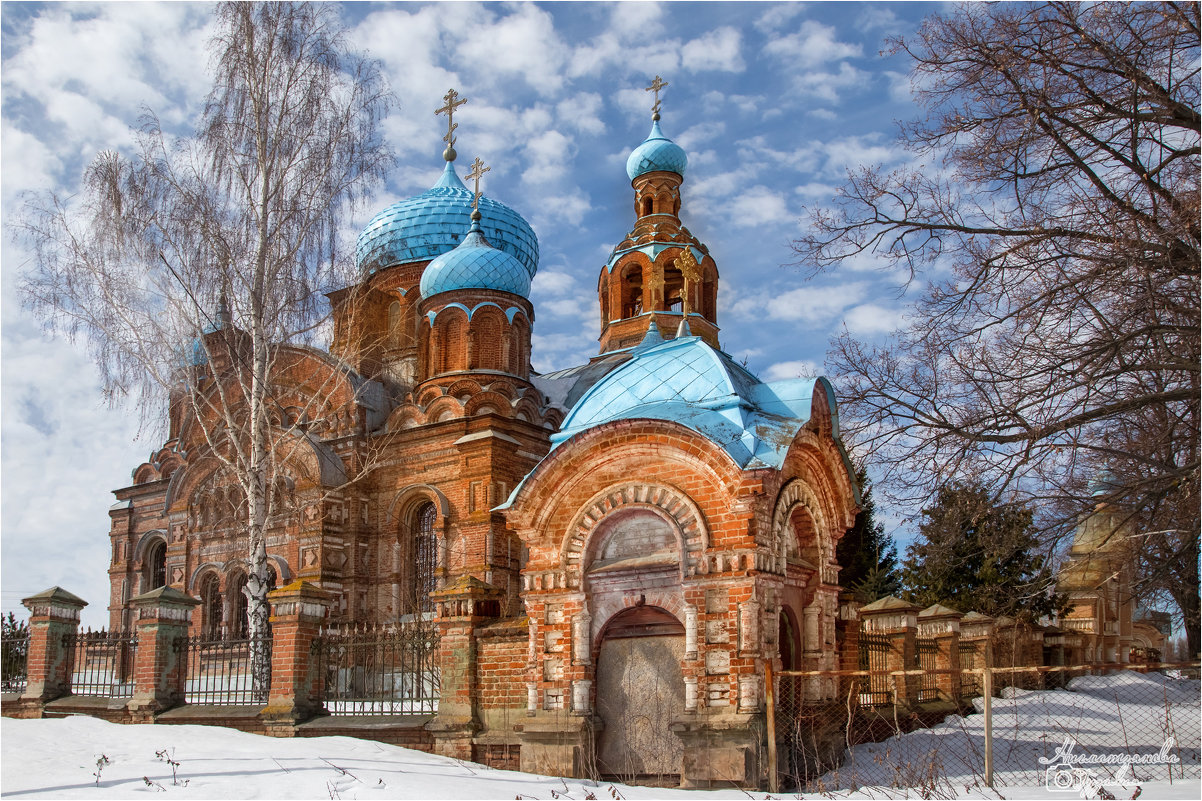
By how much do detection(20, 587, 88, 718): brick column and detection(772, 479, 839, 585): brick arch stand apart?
350 inches

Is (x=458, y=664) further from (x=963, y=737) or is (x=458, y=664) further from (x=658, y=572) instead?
(x=963, y=737)

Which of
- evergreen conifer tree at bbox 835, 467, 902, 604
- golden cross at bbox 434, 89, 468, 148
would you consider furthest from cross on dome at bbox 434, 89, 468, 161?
evergreen conifer tree at bbox 835, 467, 902, 604

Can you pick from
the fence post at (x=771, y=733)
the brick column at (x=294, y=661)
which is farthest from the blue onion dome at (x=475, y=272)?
the fence post at (x=771, y=733)

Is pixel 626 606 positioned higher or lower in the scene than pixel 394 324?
lower

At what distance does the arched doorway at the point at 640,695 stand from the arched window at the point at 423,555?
24.0ft

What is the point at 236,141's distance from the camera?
→ 1469cm

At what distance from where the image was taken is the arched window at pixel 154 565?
20078 millimetres

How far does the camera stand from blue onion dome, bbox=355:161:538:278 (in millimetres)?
20859

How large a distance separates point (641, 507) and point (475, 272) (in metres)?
9.06

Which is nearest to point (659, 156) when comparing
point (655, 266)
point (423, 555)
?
point (655, 266)

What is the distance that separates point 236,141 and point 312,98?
121 cm

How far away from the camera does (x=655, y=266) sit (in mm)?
21719

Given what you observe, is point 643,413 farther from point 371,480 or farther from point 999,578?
point 999,578

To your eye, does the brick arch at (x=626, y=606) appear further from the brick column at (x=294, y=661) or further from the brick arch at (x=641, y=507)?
the brick column at (x=294, y=661)
